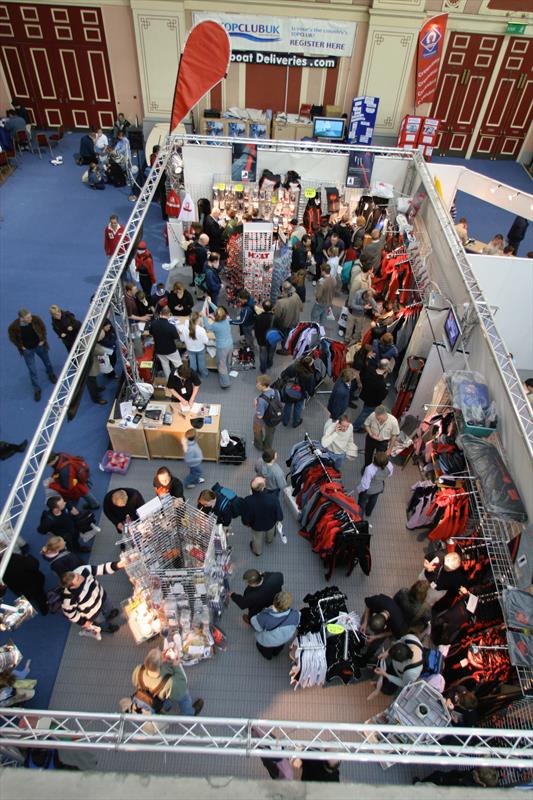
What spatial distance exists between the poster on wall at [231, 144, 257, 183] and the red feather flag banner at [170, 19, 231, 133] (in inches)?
68.8

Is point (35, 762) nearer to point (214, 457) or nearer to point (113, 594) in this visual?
point (113, 594)

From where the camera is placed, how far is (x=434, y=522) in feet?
21.5

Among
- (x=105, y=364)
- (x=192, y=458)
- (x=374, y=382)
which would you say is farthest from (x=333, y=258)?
(x=192, y=458)

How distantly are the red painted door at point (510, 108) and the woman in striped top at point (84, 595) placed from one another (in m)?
16.4

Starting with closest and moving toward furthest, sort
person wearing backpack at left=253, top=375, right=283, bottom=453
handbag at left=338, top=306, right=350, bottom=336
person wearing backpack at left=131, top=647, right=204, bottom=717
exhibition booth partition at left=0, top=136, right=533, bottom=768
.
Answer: exhibition booth partition at left=0, top=136, right=533, bottom=768, person wearing backpack at left=131, top=647, right=204, bottom=717, person wearing backpack at left=253, top=375, right=283, bottom=453, handbag at left=338, top=306, right=350, bottom=336

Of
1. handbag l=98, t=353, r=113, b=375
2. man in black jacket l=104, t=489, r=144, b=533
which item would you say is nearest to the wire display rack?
man in black jacket l=104, t=489, r=144, b=533

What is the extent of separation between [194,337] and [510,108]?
1322 cm

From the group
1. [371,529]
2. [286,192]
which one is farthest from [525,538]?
[286,192]

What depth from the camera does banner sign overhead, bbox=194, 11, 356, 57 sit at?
1388 centimetres

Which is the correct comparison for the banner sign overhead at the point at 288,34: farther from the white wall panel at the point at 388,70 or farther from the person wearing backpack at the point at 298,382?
the person wearing backpack at the point at 298,382

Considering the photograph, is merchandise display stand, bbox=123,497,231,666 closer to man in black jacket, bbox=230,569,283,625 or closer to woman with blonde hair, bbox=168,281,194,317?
man in black jacket, bbox=230,569,283,625

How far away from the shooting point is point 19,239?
11961 mm

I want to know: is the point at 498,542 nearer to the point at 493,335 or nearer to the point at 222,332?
the point at 493,335

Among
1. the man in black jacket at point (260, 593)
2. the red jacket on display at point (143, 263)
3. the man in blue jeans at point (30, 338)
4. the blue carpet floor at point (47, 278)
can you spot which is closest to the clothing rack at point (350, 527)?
the man in black jacket at point (260, 593)
